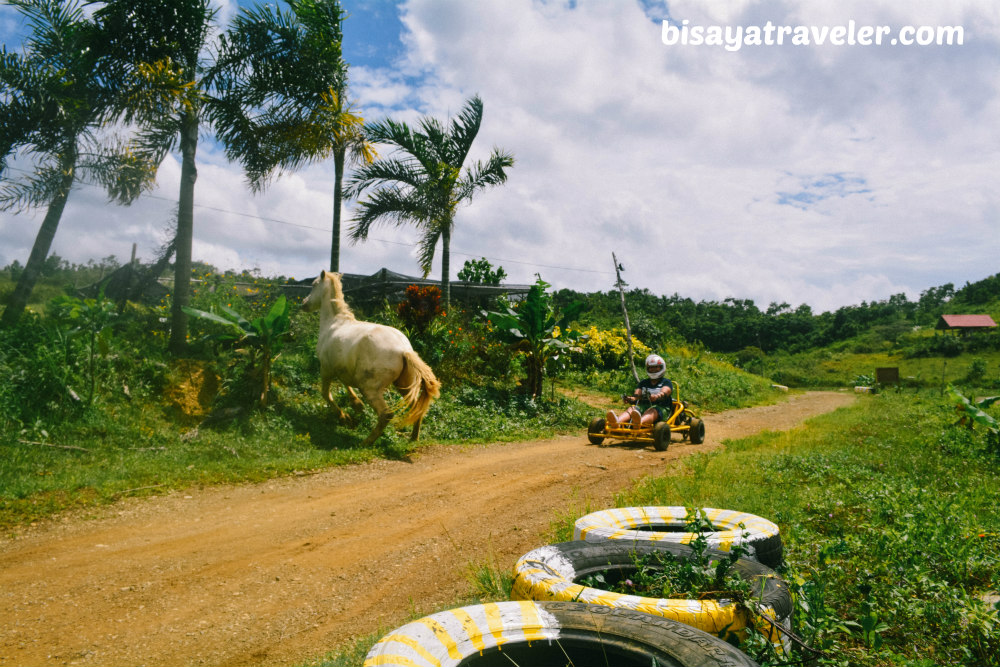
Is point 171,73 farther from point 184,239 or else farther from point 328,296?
point 328,296

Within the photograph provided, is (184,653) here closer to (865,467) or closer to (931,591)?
(931,591)

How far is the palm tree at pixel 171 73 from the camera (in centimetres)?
968

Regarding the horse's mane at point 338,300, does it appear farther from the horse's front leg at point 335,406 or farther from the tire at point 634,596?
the tire at point 634,596

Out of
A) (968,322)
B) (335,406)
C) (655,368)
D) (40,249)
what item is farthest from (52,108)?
(968,322)

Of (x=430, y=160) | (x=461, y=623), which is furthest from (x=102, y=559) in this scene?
(x=430, y=160)

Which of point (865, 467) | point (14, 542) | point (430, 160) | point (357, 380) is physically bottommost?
point (14, 542)

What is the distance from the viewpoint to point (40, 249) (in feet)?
33.6

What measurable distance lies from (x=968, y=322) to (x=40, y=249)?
55752mm

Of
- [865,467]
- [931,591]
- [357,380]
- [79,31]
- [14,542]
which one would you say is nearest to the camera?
[931,591]

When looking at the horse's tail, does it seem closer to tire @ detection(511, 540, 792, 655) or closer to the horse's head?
the horse's head

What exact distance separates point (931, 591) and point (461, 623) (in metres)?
2.42

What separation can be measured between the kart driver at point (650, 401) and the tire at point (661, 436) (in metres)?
0.35

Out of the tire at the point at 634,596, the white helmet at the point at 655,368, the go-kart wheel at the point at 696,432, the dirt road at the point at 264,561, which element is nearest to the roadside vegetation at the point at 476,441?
the tire at the point at 634,596

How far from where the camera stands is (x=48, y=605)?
3.62m
